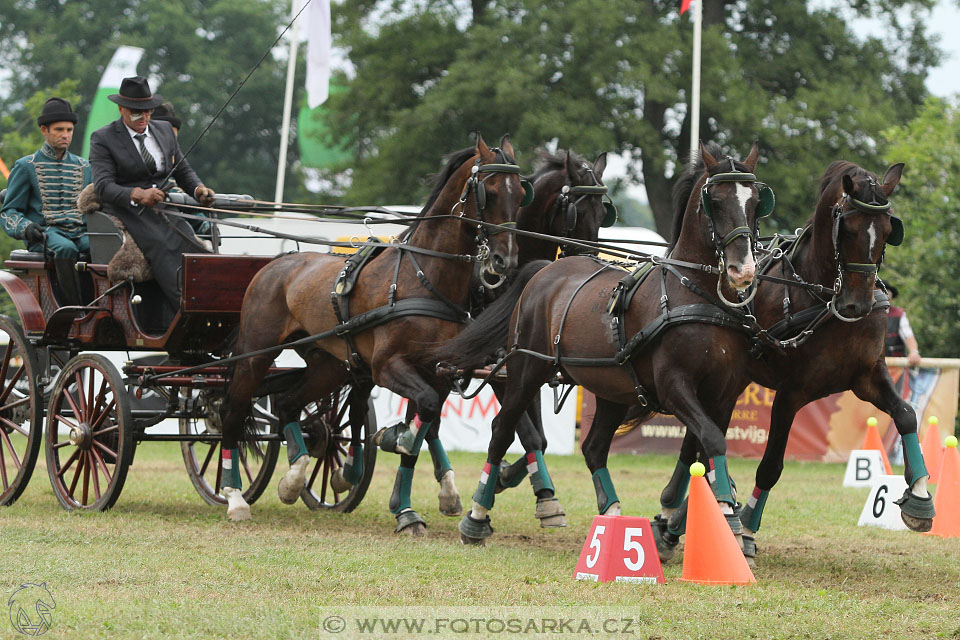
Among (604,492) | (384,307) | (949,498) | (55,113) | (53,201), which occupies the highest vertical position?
(55,113)

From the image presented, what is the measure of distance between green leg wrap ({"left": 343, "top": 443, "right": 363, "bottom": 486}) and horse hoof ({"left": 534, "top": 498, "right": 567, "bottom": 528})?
163cm

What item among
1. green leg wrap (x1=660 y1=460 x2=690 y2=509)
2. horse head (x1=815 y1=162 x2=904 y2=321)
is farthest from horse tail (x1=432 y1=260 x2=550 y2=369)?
horse head (x1=815 y1=162 x2=904 y2=321)

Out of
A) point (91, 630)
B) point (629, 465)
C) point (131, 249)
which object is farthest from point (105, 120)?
point (91, 630)

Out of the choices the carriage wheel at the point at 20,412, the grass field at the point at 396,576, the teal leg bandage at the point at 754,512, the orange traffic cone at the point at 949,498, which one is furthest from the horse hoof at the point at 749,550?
the carriage wheel at the point at 20,412

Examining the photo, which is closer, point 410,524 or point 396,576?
point 396,576

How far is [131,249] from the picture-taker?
27.8 ft

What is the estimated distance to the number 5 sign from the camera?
231 inches

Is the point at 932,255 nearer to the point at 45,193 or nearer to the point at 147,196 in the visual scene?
the point at 147,196

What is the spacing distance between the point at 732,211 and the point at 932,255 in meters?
11.1

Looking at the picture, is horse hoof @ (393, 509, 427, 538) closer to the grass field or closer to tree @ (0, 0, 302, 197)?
the grass field

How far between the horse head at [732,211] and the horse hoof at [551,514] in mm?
2275

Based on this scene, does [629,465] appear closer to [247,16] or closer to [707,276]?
[707,276]

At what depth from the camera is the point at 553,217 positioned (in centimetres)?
817

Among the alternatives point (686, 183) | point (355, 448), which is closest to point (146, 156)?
point (355, 448)
